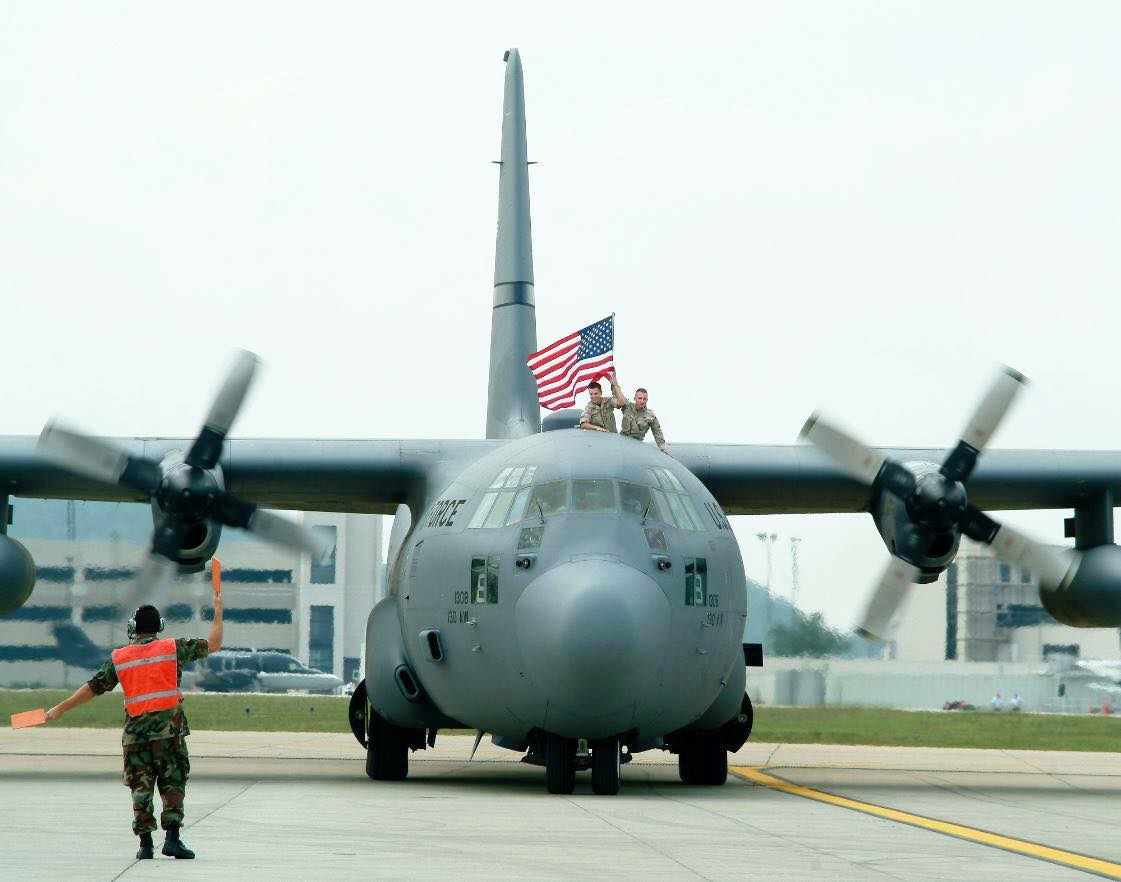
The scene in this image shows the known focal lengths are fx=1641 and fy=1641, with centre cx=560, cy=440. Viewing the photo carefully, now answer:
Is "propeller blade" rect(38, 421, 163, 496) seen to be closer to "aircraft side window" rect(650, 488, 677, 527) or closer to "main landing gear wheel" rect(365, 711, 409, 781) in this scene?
"main landing gear wheel" rect(365, 711, 409, 781)

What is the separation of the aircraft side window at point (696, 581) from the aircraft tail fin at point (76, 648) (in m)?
36.1

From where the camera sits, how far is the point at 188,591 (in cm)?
3894

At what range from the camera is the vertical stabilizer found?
2284 cm

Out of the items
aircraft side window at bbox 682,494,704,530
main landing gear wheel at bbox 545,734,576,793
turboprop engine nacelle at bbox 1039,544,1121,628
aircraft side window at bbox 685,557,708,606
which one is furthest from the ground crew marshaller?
turboprop engine nacelle at bbox 1039,544,1121,628

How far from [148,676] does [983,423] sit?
1152 cm

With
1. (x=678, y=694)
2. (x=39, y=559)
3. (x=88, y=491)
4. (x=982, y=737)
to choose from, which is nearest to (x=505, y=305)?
(x=88, y=491)

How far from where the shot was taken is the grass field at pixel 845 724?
38.9 m

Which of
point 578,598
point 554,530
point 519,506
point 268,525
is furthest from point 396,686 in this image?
point 578,598

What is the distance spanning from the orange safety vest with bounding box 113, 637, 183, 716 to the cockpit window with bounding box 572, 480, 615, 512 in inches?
221

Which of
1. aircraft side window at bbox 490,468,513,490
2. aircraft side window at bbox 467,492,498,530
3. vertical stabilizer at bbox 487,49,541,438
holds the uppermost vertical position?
vertical stabilizer at bbox 487,49,541,438

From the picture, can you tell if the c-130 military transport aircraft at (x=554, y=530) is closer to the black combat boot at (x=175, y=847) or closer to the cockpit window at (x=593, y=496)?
the cockpit window at (x=593, y=496)

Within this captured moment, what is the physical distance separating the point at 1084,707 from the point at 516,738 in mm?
57857

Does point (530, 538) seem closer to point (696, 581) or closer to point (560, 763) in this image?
point (696, 581)

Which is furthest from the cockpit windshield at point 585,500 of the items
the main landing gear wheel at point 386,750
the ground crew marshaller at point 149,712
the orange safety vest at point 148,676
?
the orange safety vest at point 148,676
